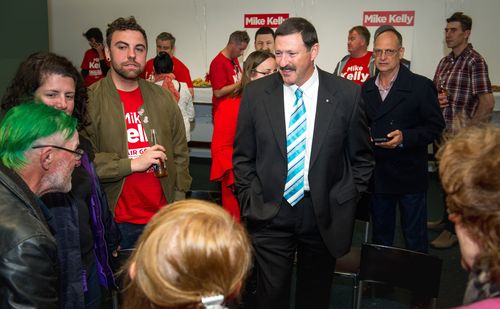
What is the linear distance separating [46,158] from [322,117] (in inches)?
52.3

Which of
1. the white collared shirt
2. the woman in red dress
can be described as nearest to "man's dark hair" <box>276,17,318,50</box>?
the white collared shirt

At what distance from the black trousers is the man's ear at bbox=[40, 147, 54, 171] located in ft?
3.95

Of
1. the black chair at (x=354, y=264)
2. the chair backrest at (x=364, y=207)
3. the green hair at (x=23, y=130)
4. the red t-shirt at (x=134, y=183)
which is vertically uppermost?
the green hair at (x=23, y=130)

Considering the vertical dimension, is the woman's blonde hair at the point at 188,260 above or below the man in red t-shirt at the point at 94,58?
below

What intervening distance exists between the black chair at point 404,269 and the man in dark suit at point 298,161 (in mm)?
158

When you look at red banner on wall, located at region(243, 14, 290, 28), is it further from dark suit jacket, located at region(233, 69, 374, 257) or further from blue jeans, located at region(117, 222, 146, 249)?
blue jeans, located at region(117, 222, 146, 249)

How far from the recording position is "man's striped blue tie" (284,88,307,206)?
2.34 meters

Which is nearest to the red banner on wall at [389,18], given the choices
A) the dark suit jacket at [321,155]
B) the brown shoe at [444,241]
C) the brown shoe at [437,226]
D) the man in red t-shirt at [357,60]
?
the man in red t-shirt at [357,60]

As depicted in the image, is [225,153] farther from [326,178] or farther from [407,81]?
[407,81]

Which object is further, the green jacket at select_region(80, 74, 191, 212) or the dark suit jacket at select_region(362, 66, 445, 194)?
the dark suit jacket at select_region(362, 66, 445, 194)

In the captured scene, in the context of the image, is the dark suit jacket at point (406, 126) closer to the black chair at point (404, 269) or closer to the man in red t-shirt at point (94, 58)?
the black chair at point (404, 269)

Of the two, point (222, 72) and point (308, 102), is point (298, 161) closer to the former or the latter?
point (308, 102)

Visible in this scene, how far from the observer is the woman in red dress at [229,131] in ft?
9.41

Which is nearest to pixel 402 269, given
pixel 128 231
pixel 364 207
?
pixel 364 207
